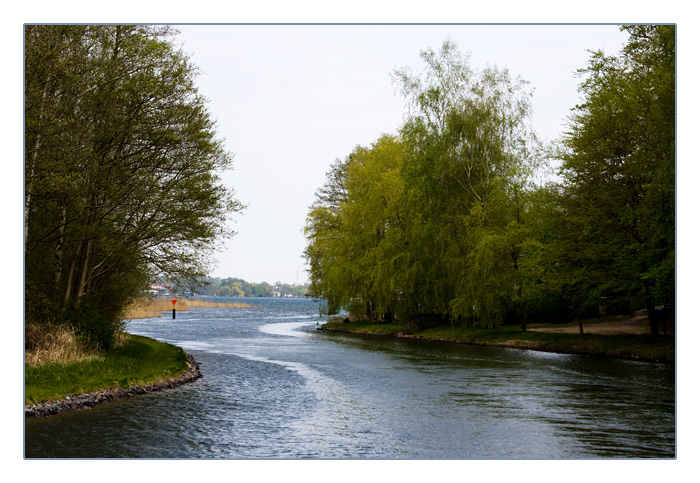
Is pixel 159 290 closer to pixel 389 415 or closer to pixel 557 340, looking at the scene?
pixel 389 415

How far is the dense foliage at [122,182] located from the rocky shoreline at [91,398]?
11.8ft

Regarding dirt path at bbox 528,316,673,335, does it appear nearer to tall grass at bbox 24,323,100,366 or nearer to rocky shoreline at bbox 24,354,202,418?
rocky shoreline at bbox 24,354,202,418

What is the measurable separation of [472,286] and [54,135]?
2693 centimetres

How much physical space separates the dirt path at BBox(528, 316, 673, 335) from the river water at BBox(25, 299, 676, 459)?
789cm

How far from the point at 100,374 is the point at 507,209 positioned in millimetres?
26462

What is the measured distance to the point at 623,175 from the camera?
2792cm

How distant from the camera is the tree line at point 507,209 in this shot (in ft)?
85.5

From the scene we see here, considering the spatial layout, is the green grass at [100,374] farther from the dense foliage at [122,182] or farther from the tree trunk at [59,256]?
the tree trunk at [59,256]

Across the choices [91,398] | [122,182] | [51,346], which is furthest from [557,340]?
[91,398]

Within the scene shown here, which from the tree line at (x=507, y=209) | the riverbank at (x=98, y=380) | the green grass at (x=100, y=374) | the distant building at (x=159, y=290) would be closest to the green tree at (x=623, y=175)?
the tree line at (x=507, y=209)

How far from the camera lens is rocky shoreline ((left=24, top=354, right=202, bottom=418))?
628 inches

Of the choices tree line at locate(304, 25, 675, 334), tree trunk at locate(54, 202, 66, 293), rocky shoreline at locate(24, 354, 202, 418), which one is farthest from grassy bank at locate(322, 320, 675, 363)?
tree trunk at locate(54, 202, 66, 293)

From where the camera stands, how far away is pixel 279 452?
43.9ft

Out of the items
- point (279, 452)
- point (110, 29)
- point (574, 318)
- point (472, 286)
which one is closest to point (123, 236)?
point (110, 29)
